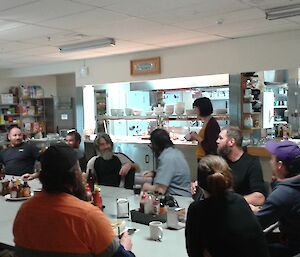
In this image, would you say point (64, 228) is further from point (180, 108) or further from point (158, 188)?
point (180, 108)

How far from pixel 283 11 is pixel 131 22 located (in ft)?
5.67

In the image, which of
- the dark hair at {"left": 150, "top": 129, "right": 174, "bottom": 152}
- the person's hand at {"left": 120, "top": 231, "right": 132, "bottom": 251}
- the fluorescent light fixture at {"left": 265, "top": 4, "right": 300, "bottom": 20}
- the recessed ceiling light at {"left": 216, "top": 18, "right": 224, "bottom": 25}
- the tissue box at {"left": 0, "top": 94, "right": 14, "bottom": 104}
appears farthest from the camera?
the tissue box at {"left": 0, "top": 94, "right": 14, "bottom": 104}

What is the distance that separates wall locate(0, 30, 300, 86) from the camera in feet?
18.5

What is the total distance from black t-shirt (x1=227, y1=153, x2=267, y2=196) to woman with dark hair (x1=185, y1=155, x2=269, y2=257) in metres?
1.29

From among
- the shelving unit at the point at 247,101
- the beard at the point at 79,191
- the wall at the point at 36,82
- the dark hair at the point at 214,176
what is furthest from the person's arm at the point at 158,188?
the wall at the point at 36,82

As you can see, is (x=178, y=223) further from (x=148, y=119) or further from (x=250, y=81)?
(x=148, y=119)

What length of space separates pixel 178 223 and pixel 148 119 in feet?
16.2

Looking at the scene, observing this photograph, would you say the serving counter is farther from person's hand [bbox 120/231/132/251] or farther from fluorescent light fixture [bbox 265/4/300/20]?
person's hand [bbox 120/231/132/251]

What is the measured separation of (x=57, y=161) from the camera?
1.86m

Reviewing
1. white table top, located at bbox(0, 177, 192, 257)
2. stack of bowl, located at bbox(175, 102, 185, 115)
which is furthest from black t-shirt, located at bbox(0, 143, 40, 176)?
stack of bowl, located at bbox(175, 102, 185, 115)

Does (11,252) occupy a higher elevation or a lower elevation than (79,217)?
lower

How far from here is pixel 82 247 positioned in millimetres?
1753

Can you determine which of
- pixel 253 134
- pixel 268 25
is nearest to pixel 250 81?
pixel 253 134

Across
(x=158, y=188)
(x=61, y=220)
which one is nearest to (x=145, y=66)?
(x=158, y=188)
